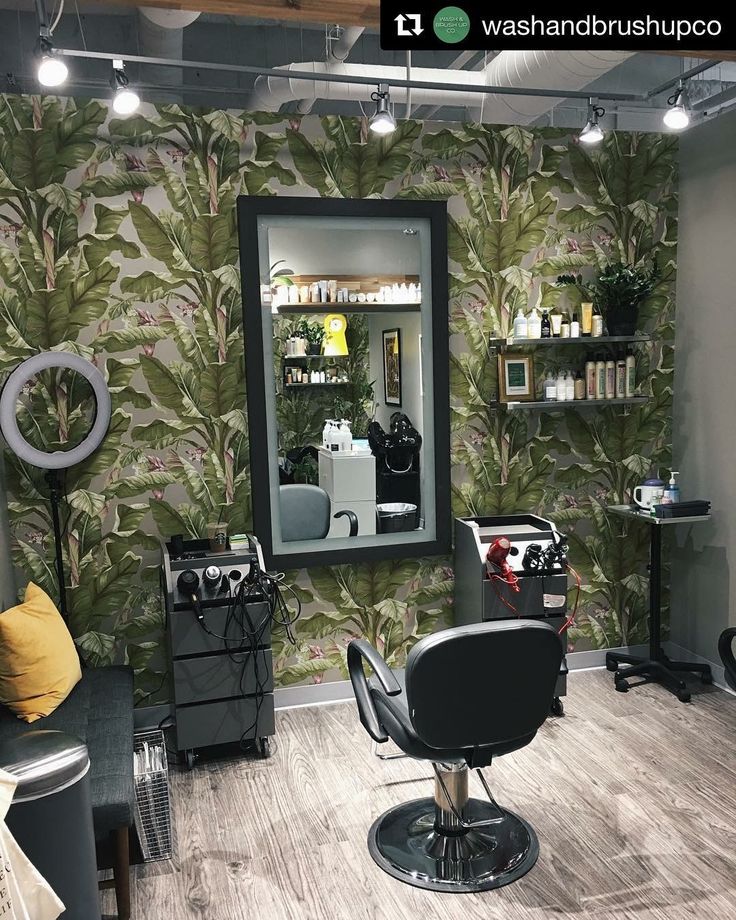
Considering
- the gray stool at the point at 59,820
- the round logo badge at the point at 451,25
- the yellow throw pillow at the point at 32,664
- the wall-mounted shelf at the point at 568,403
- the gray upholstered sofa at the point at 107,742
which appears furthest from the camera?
the wall-mounted shelf at the point at 568,403

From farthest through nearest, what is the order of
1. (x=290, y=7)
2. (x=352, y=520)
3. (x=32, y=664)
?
(x=352, y=520) → (x=32, y=664) → (x=290, y=7)

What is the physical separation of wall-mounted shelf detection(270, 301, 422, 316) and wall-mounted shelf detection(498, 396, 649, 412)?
2.15ft

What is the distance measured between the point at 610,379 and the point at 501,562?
1.13 m

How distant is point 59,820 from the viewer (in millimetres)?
2074

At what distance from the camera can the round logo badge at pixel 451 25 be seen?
1931mm

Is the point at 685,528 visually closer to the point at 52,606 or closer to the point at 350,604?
the point at 350,604

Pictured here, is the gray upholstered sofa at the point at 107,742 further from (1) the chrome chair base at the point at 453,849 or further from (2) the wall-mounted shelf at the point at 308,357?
(2) the wall-mounted shelf at the point at 308,357

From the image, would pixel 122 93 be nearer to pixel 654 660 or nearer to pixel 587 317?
pixel 587 317

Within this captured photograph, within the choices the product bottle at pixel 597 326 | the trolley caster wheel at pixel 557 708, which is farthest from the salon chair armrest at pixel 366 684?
the product bottle at pixel 597 326

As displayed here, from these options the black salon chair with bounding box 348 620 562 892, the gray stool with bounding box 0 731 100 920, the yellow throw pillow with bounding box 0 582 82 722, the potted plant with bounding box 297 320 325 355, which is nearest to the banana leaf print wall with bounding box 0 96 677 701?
the potted plant with bounding box 297 320 325 355

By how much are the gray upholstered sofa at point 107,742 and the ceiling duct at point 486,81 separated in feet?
8.64

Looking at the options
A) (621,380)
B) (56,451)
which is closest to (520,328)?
(621,380)

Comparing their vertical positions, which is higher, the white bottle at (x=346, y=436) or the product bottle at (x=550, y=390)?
the product bottle at (x=550, y=390)

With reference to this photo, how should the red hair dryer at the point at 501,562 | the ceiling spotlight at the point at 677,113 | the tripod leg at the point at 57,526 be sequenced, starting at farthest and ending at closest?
the red hair dryer at the point at 501,562 → the tripod leg at the point at 57,526 → the ceiling spotlight at the point at 677,113
